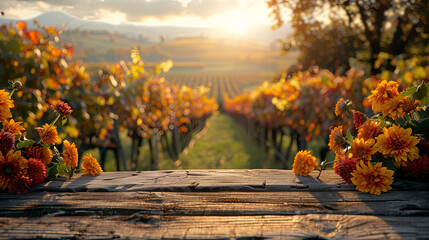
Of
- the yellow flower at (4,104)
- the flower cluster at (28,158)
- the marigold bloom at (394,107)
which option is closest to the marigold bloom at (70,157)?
the flower cluster at (28,158)

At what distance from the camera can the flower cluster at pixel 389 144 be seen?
1.50 m

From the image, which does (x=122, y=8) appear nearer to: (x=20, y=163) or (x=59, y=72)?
(x=20, y=163)

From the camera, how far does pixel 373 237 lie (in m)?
1.13

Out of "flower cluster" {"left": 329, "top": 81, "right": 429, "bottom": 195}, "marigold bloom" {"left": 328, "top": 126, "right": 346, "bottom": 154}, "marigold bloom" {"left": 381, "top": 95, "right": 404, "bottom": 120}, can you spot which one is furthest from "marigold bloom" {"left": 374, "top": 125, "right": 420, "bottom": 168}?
"marigold bloom" {"left": 328, "top": 126, "right": 346, "bottom": 154}

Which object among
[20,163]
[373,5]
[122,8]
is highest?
[373,5]

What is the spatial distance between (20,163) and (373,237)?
5.59 ft

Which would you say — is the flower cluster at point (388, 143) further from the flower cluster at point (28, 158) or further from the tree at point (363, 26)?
the tree at point (363, 26)

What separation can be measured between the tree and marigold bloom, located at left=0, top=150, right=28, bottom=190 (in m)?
9.18

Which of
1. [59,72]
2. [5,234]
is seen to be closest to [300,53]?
[59,72]

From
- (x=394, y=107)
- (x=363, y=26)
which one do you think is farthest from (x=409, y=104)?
(x=363, y=26)

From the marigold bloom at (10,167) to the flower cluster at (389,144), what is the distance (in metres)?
1.71

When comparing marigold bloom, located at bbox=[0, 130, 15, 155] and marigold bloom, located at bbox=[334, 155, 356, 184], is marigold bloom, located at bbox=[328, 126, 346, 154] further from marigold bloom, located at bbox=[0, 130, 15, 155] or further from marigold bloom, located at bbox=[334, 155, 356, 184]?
marigold bloom, located at bbox=[0, 130, 15, 155]

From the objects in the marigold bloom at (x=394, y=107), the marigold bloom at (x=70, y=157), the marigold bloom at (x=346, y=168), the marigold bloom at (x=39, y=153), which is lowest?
the marigold bloom at (x=346, y=168)

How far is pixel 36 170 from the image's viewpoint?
1657 millimetres
